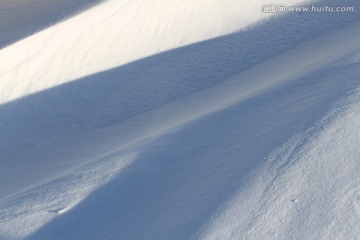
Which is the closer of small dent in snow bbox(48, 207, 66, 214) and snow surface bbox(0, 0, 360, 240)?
snow surface bbox(0, 0, 360, 240)

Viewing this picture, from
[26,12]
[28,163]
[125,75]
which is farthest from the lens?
[26,12]

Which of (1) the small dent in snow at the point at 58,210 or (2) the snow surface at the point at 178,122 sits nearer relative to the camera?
(2) the snow surface at the point at 178,122

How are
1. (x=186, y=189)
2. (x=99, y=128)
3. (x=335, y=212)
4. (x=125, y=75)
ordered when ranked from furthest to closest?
(x=125, y=75) < (x=99, y=128) < (x=186, y=189) < (x=335, y=212)

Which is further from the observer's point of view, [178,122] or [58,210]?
[178,122]

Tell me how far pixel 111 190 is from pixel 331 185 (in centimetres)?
113

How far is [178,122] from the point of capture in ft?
13.6

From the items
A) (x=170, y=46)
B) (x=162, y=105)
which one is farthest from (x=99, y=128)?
(x=170, y=46)

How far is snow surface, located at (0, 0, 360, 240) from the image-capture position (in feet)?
9.46

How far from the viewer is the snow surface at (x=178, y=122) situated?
288 centimetres

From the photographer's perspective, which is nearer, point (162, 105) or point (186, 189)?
point (186, 189)

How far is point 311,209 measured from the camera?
2744 millimetres

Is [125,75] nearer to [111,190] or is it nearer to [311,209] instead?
[111,190]

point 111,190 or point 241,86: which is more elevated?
point 111,190

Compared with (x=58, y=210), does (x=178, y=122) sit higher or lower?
lower
